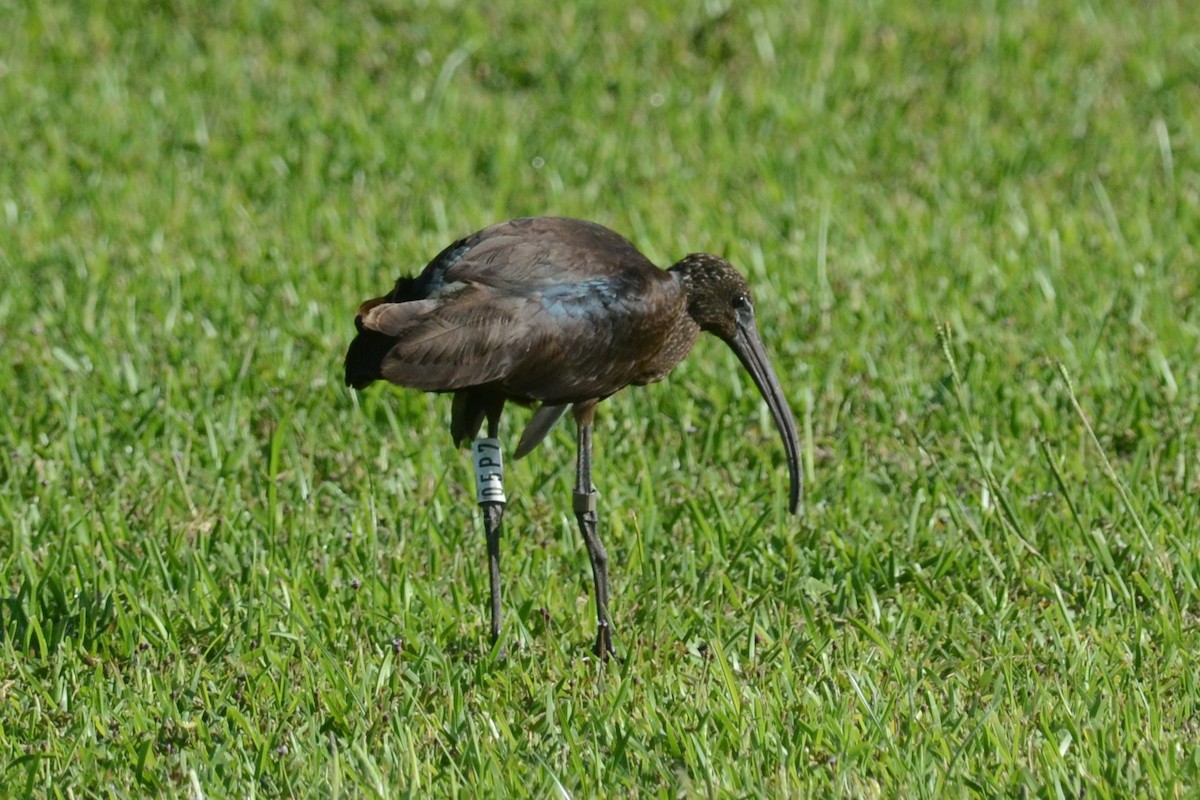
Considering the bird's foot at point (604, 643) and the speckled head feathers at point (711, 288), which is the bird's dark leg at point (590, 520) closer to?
the bird's foot at point (604, 643)

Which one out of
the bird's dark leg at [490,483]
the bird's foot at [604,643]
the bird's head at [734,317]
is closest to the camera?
the bird's foot at [604,643]

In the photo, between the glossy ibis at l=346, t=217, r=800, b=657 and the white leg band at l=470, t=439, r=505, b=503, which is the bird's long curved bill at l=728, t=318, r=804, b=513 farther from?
the white leg band at l=470, t=439, r=505, b=503

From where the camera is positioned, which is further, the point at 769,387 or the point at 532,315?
the point at 769,387

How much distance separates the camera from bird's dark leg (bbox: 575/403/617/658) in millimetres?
4516

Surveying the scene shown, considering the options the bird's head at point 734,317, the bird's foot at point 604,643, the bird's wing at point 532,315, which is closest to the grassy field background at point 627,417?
the bird's foot at point 604,643

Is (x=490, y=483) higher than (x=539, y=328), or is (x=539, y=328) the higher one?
(x=539, y=328)

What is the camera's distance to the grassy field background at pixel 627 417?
3.96 meters

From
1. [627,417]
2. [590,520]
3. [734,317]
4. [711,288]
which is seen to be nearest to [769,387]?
[734,317]

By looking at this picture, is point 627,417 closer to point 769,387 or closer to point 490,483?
point 769,387

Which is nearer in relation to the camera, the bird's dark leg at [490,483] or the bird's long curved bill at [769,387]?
the bird's dark leg at [490,483]

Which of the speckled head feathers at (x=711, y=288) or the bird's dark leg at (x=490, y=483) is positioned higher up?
the speckled head feathers at (x=711, y=288)

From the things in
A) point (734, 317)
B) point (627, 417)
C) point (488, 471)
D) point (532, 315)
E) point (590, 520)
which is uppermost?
point (734, 317)

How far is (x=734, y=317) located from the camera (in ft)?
16.2

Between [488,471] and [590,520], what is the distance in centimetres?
30
